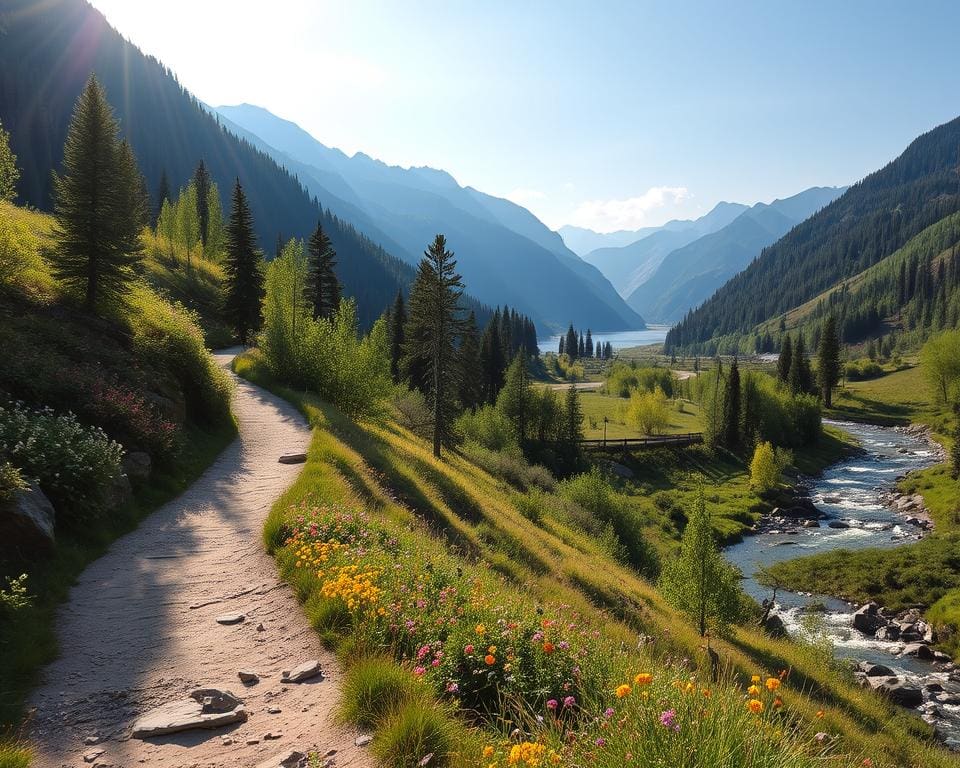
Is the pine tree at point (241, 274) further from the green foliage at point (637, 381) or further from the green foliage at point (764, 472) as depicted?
the green foliage at point (637, 381)

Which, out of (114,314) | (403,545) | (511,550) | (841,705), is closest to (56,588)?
(403,545)

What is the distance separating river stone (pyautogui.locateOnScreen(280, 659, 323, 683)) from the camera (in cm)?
675

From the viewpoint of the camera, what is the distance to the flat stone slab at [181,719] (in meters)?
5.77

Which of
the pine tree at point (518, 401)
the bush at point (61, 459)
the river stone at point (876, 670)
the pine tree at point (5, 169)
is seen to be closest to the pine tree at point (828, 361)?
the pine tree at point (518, 401)

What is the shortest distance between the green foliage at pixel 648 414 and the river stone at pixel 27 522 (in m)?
93.8

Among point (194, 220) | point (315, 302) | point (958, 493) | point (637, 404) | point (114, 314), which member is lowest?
point (958, 493)

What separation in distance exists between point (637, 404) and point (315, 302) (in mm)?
63621

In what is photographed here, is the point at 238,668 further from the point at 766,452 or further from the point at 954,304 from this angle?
the point at 954,304

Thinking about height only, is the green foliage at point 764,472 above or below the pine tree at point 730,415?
below

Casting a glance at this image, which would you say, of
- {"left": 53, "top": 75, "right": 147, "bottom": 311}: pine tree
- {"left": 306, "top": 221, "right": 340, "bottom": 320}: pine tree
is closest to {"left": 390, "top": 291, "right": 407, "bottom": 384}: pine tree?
{"left": 306, "top": 221, "right": 340, "bottom": 320}: pine tree

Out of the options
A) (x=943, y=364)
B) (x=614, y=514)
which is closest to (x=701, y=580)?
(x=614, y=514)

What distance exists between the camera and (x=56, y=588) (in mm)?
8977

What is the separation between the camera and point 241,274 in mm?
55281

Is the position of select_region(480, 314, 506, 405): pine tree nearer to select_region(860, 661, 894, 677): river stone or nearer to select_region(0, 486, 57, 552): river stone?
select_region(860, 661, 894, 677): river stone
